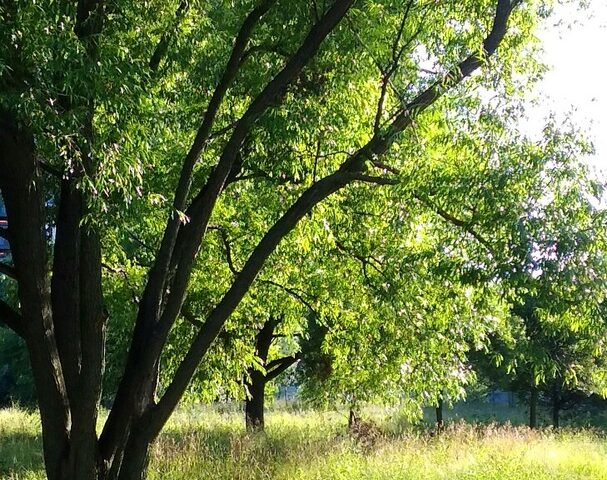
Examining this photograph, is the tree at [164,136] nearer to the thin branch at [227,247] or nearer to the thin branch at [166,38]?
the thin branch at [166,38]

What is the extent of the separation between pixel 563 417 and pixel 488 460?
18.9m

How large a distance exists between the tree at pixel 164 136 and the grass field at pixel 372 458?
3.41m

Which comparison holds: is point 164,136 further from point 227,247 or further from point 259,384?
point 259,384

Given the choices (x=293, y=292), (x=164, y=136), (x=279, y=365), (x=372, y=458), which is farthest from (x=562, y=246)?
(x=279, y=365)

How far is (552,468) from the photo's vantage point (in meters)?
9.84

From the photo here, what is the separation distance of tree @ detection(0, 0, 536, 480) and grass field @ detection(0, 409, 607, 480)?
11.2ft

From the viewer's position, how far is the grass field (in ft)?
29.3

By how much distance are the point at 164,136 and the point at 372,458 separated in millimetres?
5840

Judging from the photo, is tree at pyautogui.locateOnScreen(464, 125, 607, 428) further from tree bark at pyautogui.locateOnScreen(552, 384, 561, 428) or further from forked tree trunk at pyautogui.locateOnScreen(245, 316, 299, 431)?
tree bark at pyautogui.locateOnScreen(552, 384, 561, 428)

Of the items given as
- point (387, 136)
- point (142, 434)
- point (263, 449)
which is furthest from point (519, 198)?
point (263, 449)

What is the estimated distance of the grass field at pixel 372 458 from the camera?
29.3 ft

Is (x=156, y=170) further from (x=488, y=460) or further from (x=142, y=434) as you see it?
(x=488, y=460)

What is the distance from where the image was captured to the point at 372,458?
9727mm

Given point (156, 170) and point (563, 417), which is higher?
point (156, 170)
